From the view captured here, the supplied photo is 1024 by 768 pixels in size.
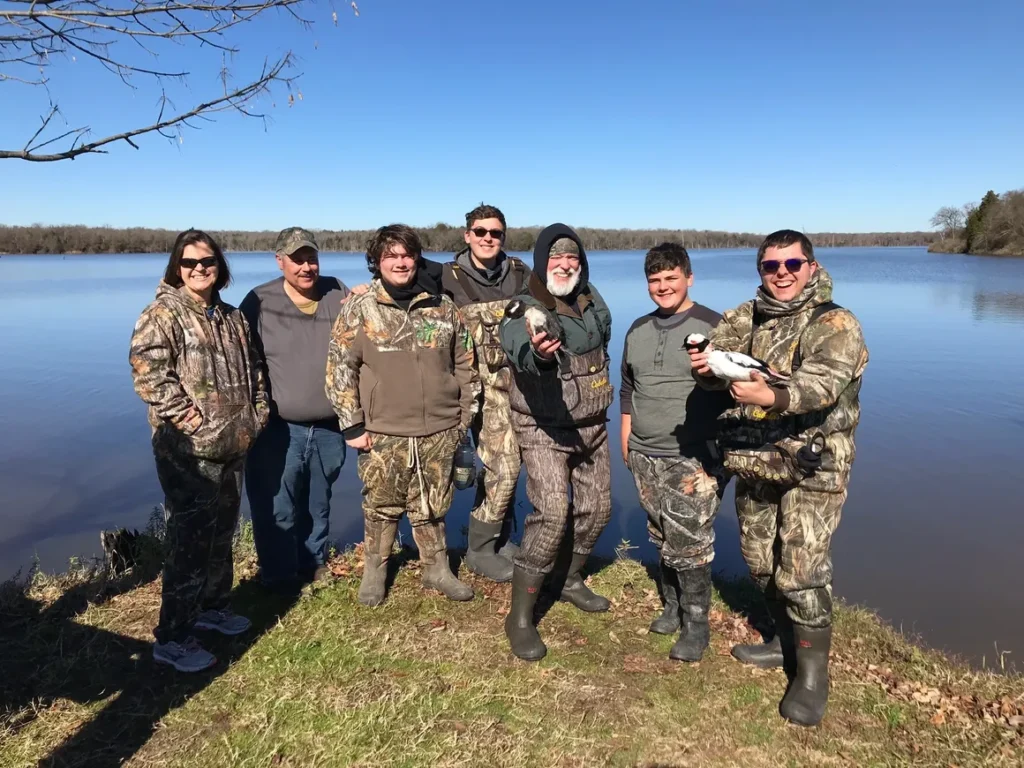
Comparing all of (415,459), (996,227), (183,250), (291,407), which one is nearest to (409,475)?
(415,459)

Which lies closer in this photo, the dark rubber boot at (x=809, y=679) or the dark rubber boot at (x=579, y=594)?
the dark rubber boot at (x=809, y=679)

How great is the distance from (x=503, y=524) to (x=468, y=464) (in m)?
0.78

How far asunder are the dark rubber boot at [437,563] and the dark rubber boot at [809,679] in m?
2.28

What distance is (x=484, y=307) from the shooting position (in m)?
4.73

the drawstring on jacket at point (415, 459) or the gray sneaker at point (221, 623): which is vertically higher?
the drawstring on jacket at point (415, 459)

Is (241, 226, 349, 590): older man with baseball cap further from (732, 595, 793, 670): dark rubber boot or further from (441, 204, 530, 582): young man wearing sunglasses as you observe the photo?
(732, 595, 793, 670): dark rubber boot

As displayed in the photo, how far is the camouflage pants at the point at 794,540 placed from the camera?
3.22 m

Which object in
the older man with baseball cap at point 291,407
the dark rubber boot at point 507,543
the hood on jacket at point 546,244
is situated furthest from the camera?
the dark rubber boot at point 507,543

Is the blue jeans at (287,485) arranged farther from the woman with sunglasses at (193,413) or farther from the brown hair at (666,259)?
the brown hair at (666,259)

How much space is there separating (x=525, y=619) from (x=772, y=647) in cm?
157

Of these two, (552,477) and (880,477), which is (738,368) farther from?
(880,477)

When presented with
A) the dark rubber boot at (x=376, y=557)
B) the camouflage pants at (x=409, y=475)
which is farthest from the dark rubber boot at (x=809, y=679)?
the dark rubber boot at (x=376, y=557)

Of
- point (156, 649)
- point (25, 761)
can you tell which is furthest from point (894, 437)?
point (25, 761)

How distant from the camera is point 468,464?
5.02 m
